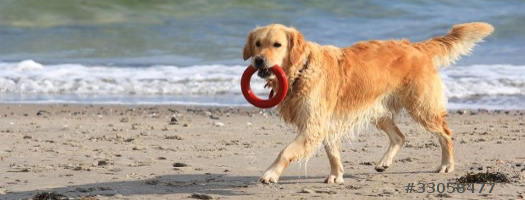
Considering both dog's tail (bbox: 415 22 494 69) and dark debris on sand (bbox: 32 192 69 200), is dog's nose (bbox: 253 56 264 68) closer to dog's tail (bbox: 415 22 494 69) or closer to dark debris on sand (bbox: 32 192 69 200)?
dark debris on sand (bbox: 32 192 69 200)

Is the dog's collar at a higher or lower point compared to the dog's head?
lower

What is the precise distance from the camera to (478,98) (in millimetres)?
11594

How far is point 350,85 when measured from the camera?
20.4 feet

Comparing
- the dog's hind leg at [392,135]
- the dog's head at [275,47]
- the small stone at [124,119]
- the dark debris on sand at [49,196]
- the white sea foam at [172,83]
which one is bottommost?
the dark debris on sand at [49,196]

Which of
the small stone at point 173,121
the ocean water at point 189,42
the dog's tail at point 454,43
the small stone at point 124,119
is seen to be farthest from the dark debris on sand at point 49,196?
the ocean water at point 189,42

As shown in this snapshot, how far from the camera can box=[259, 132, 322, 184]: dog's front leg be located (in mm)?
5613

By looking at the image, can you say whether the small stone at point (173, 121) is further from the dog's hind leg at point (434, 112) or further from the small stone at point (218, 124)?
the dog's hind leg at point (434, 112)

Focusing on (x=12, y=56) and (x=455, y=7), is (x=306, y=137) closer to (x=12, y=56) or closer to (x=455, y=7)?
(x=12, y=56)

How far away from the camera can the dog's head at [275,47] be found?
5633 mm

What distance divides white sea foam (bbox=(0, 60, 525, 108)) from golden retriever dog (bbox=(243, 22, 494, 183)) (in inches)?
174

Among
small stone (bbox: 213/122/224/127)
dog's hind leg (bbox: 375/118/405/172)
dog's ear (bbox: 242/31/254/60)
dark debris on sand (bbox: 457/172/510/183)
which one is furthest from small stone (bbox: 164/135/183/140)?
dark debris on sand (bbox: 457/172/510/183)

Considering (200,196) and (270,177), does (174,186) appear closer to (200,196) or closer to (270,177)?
(200,196)

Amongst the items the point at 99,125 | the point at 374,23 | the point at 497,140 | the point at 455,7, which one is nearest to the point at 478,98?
the point at 497,140

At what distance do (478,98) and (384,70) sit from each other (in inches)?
220
